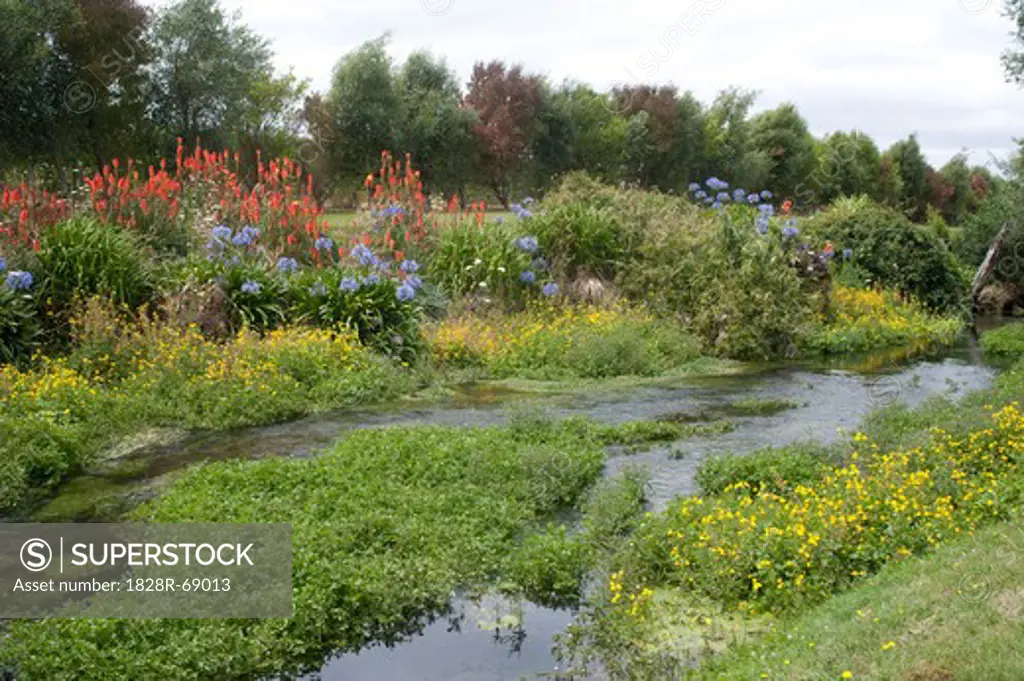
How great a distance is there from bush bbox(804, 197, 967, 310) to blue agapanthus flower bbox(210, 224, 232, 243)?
12402mm

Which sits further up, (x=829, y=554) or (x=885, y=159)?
(x=885, y=159)

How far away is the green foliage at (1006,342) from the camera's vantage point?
15.6m

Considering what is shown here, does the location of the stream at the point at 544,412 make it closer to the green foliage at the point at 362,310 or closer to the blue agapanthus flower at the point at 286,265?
the green foliage at the point at 362,310

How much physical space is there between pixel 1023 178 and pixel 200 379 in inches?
593

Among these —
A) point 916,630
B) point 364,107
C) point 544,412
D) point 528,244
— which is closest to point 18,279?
point 544,412

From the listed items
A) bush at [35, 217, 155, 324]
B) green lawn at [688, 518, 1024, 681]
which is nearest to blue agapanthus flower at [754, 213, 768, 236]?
bush at [35, 217, 155, 324]

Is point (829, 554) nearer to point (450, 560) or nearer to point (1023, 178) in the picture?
point (450, 560)

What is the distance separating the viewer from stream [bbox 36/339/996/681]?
5496 millimetres

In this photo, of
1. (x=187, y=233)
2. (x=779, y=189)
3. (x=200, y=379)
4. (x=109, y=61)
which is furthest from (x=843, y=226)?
(x=779, y=189)

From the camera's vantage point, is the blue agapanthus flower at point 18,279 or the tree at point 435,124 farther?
the tree at point 435,124

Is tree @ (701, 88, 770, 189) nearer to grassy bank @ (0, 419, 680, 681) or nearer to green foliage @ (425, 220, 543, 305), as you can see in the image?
green foliage @ (425, 220, 543, 305)

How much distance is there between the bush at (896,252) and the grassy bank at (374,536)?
12.6m

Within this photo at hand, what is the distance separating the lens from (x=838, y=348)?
1568 centimetres

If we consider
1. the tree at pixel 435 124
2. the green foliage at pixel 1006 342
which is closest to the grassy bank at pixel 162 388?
the green foliage at pixel 1006 342
